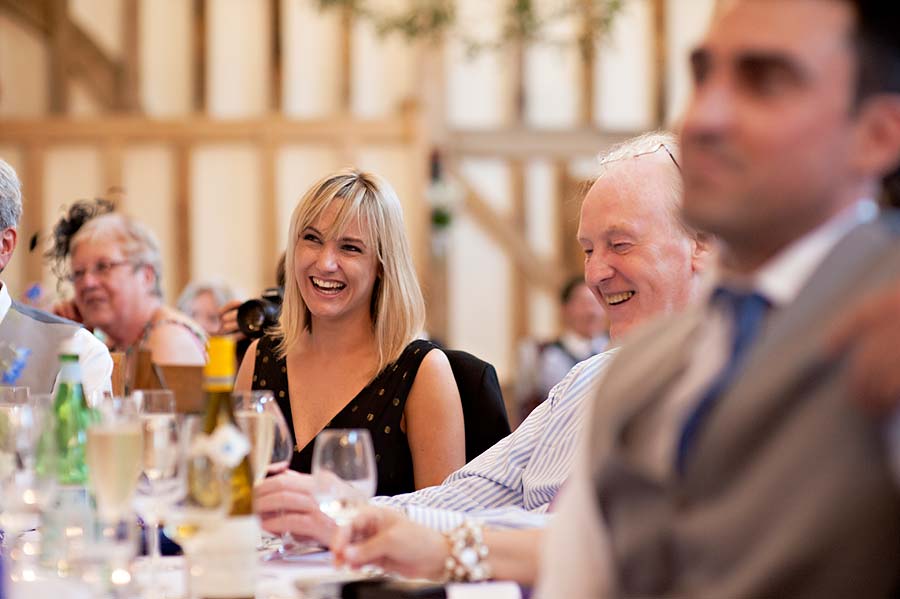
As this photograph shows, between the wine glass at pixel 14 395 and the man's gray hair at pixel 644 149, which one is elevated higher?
the man's gray hair at pixel 644 149

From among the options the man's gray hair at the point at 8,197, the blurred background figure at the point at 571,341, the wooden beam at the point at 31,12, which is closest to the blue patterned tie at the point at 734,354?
the man's gray hair at the point at 8,197

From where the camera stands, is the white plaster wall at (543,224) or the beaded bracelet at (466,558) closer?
the beaded bracelet at (466,558)

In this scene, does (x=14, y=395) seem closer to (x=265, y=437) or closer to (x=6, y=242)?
(x=265, y=437)

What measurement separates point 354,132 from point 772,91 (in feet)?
27.5

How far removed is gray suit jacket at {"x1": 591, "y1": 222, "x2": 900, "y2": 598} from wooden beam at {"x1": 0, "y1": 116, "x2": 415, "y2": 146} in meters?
8.32

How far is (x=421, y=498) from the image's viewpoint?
2.46 meters

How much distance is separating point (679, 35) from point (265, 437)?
29.3 feet

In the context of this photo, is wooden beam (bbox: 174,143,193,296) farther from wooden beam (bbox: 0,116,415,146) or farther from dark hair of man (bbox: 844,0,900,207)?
dark hair of man (bbox: 844,0,900,207)

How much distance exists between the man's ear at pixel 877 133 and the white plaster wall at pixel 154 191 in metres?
8.69

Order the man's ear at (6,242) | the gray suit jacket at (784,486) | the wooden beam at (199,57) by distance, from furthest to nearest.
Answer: the wooden beam at (199,57) → the man's ear at (6,242) → the gray suit jacket at (784,486)

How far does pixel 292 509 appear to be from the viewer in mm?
2066

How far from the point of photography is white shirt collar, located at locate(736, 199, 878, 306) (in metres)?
1.18

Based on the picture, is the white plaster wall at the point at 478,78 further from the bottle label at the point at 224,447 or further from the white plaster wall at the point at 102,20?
the bottle label at the point at 224,447

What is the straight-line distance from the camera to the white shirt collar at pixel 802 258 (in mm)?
1179
